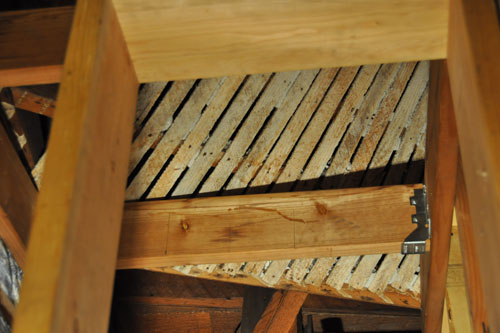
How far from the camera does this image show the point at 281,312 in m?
3.60

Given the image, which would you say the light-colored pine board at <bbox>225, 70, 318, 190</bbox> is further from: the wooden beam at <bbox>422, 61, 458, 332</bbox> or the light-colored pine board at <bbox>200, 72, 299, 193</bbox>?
the wooden beam at <bbox>422, 61, 458, 332</bbox>

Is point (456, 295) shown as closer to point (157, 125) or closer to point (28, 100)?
point (157, 125)

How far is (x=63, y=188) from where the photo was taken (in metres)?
0.90

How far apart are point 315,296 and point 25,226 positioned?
8.60 ft

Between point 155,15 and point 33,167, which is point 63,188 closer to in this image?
point 155,15

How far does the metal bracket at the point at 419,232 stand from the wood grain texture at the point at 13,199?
1.49 meters

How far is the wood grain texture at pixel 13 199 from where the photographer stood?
2.25 metres

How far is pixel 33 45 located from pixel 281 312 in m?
2.59

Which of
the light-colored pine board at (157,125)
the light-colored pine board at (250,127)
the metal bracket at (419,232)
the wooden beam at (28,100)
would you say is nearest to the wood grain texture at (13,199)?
the wooden beam at (28,100)

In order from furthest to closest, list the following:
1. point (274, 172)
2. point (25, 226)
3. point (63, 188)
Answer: point (274, 172), point (25, 226), point (63, 188)

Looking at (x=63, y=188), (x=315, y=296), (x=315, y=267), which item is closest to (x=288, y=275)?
(x=315, y=267)

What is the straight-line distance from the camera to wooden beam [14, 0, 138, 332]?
2.70 ft

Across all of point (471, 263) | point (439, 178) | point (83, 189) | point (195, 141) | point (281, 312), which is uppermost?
point (195, 141)

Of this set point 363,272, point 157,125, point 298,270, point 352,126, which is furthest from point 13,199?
point 363,272
